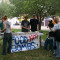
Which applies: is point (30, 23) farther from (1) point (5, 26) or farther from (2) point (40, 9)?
(2) point (40, 9)

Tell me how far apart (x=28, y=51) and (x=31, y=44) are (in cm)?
50

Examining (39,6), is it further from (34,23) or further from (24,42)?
(24,42)

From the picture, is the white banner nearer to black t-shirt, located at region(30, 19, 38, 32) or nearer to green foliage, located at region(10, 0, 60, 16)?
black t-shirt, located at region(30, 19, 38, 32)

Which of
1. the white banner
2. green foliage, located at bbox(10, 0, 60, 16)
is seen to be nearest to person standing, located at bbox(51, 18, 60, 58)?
the white banner

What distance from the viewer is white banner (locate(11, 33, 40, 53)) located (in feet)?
26.5

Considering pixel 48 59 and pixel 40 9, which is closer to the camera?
pixel 48 59

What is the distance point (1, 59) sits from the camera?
6.77 metres

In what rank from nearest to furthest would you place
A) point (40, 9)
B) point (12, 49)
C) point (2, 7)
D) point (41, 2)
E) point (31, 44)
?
point (12, 49) < point (31, 44) < point (41, 2) < point (40, 9) < point (2, 7)

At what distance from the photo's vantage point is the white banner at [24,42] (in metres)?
8.08

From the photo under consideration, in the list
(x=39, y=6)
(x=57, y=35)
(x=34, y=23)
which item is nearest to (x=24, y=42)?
(x=34, y=23)

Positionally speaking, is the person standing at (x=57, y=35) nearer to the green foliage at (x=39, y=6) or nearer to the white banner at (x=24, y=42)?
the white banner at (x=24, y=42)

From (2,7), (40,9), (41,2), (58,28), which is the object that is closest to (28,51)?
(58,28)

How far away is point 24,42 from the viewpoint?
8.38 meters

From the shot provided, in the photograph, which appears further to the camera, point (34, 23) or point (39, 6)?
point (39, 6)
